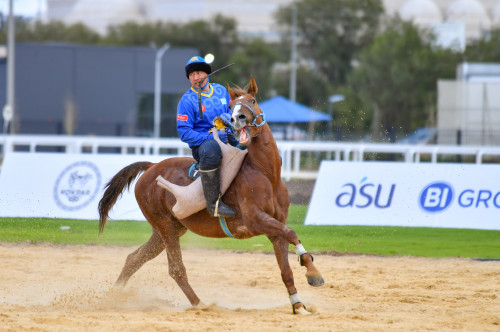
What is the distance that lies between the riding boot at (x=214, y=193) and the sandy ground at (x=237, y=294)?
3.36 ft

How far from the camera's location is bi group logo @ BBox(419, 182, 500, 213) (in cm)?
1256

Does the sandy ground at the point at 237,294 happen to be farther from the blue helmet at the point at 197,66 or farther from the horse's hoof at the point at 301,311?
the blue helmet at the point at 197,66

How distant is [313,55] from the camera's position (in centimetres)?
6606

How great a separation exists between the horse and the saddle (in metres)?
0.07

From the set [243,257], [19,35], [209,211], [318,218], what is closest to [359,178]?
[318,218]

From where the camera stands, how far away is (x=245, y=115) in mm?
7113

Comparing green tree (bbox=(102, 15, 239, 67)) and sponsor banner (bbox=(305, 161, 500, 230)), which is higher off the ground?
green tree (bbox=(102, 15, 239, 67))

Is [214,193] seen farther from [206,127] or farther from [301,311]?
[301,311]

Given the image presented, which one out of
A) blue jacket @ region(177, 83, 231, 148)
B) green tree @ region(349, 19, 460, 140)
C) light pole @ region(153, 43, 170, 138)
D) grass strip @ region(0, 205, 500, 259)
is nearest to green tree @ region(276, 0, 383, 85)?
green tree @ region(349, 19, 460, 140)

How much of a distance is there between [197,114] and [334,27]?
5963 centimetres

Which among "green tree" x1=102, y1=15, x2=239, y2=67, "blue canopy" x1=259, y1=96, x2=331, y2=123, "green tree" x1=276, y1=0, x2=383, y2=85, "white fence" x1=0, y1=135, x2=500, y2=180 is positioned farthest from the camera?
"green tree" x1=276, y1=0, x2=383, y2=85

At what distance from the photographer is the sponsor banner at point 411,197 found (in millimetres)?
12539

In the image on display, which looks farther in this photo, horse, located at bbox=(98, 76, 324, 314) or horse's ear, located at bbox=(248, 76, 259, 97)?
horse's ear, located at bbox=(248, 76, 259, 97)

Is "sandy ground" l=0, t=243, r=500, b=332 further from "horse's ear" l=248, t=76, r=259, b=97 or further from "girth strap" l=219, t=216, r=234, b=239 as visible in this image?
"horse's ear" l=248, t=76, r=259, b=97
